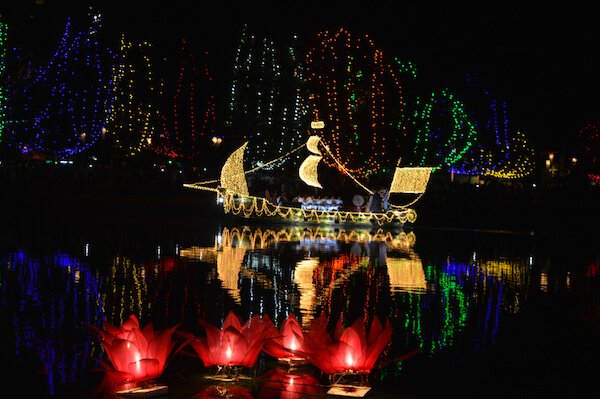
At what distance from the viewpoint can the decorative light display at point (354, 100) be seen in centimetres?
3309

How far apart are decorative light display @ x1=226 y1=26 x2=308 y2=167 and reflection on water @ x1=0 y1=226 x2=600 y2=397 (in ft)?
69.9

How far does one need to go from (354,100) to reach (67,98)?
11288 mm

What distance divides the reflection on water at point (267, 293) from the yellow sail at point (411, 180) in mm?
8690

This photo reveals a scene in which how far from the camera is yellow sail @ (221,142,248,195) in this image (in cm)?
2869

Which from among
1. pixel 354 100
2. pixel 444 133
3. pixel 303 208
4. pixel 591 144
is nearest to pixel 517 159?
pixel 591 144

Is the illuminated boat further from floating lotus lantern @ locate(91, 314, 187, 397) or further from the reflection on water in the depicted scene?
floating lotus lantern @ locate(91, 314, 187, 397)

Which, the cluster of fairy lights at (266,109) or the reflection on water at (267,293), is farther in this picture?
the cluster of fairy lights at (266,109)

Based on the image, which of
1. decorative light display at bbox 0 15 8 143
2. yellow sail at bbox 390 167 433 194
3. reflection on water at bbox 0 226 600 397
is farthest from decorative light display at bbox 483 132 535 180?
decorative light display at bbox 0 15 8 143

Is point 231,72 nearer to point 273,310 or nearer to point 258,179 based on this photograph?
point 258,179

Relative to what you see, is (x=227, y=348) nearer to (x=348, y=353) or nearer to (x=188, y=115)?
(x=348, y=353)

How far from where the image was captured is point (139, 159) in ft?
136

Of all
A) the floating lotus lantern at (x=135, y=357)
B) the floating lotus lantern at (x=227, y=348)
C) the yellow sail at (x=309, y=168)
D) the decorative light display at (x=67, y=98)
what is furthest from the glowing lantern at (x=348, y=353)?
the yellow sail at (x=309, y=168)

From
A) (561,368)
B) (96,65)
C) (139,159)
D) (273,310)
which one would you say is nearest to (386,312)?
(273,310)

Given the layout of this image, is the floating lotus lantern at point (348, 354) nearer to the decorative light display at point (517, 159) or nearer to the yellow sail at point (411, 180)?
the yellow sail at point (411, 180)
